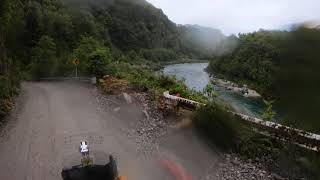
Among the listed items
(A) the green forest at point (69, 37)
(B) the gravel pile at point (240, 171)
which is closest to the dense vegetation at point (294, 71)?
(B) the gravel pile at point (240, 171)

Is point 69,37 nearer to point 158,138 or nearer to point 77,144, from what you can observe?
point 77,144

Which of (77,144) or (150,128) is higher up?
(150,128)

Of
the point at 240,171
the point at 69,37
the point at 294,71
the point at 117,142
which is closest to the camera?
the point at 294,71

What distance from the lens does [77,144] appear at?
13250 millimetres

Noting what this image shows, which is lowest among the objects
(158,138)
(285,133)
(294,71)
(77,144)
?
(77,144)

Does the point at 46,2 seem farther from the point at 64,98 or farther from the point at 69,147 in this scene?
the point at 69,147

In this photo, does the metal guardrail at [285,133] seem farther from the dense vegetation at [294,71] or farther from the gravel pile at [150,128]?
the gravel pile at [150,128]

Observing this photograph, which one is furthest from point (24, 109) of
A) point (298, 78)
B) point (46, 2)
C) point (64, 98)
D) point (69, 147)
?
point (46, 2)

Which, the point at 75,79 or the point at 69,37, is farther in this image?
the point at 69,37

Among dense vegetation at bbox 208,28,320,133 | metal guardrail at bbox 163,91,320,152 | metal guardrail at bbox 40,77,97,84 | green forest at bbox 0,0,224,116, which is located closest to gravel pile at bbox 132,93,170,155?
metal guardrail at bbox 163,91,320,152

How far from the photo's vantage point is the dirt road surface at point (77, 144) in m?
10.8

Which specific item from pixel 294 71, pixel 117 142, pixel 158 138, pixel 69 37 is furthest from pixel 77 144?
pixel 69 37

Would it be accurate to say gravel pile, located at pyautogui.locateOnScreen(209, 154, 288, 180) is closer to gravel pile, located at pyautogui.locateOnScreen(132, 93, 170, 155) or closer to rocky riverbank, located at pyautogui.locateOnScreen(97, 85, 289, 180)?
rocky riverbank, located at pyautogui.locateOnScreen(97, 85, 289, 180)

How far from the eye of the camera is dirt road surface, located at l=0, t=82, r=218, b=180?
10797 mm
